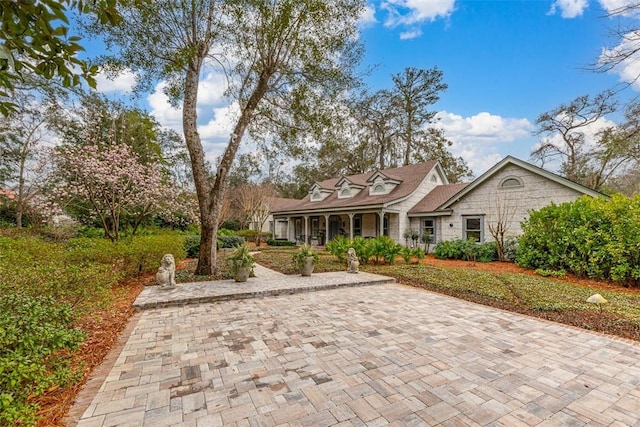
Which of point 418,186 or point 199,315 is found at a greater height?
point 418,186

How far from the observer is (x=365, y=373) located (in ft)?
10.00

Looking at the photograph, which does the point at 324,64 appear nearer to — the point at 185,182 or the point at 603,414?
the point at 603,414

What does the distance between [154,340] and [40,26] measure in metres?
3.74

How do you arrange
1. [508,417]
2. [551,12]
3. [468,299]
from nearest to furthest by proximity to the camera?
[508,417], [468,299], [551,12]

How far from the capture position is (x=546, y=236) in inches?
374

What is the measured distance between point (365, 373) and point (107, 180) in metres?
11.8

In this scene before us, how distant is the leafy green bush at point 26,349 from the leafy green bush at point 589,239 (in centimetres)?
1111

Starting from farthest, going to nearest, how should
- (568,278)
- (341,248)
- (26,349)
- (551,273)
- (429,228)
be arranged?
(429,228) → (341,248) → (551,273) → (568,278) → (26,349)

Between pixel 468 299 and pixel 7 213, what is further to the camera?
pixel 7 213

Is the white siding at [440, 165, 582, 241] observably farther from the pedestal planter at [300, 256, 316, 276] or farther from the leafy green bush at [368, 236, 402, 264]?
the pedestal planter at [300, 256, 316, 276]

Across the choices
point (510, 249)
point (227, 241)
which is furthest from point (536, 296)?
point (227, 241)

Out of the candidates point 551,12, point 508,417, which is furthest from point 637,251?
point 508,417

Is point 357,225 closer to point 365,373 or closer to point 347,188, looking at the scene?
point 347,188

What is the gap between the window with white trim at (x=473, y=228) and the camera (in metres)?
13.7
